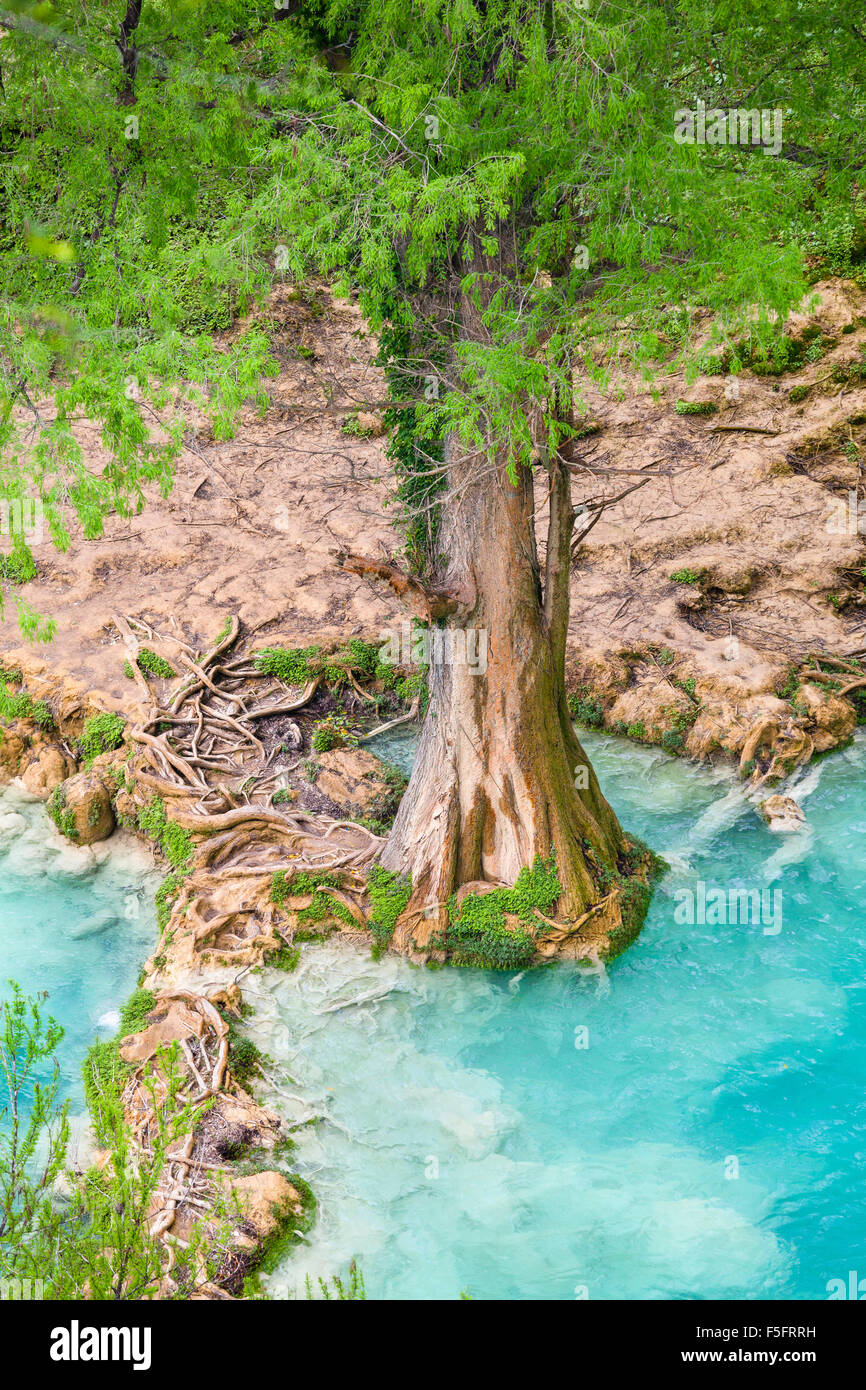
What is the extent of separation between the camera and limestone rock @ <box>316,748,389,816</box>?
396 inches

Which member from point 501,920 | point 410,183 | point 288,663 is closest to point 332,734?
point 288,663

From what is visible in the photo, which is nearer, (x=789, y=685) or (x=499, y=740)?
(x=499, y=740)

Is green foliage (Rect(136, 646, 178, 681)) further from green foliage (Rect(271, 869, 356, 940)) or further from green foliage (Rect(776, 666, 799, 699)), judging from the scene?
green foliage (Rect(776, 666, 799, 699))

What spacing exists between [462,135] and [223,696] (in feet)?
21.0

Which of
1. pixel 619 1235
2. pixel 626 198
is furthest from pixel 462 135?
pixel 619 1235

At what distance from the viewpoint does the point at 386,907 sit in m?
8.52

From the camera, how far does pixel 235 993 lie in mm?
7973

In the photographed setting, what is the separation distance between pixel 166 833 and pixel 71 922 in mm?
1098

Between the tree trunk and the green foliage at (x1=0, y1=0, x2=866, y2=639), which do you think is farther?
the tree trunk

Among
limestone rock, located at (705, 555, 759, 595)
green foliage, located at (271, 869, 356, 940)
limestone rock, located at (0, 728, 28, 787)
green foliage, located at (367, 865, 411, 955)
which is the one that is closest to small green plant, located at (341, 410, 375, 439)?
limestone rock, located at (705, 555, 759, 595)

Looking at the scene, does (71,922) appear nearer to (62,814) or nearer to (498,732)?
(62,814)

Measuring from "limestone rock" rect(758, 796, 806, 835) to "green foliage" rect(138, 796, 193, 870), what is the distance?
536 centimetres

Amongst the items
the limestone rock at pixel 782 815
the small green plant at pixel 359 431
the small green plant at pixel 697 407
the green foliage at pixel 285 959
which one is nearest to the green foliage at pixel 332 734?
the green foliage at pixel 285 959

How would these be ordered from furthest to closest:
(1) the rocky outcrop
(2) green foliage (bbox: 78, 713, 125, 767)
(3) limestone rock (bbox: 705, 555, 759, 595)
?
(3) limestone rock (bbox: 705, 555, 759, 595)
(2) green foliage (bbox: 78, 713, 125, 767)
(1) the rocky outcrop
